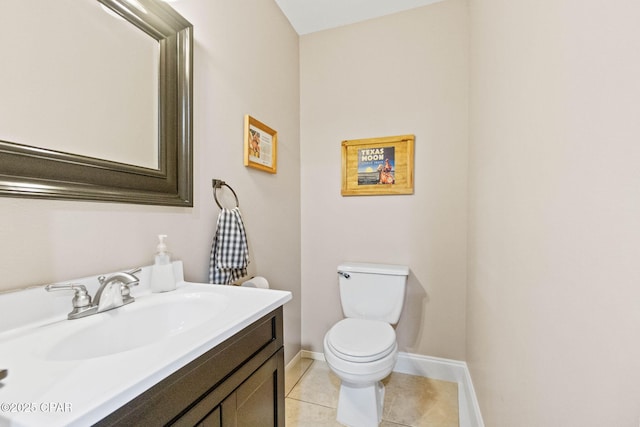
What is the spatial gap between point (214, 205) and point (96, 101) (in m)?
0.57

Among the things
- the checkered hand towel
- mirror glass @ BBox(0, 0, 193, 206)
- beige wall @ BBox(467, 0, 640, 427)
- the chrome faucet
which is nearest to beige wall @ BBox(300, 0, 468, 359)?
A: beige wall @ BBox(467, 0, 640, 427)

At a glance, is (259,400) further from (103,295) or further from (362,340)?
(362,340)

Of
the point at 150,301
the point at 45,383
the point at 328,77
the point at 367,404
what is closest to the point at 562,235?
the point at 45,383

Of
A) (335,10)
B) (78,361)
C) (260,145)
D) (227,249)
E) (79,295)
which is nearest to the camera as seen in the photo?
(78,361)

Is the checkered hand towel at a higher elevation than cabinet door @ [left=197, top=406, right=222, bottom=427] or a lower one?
higher

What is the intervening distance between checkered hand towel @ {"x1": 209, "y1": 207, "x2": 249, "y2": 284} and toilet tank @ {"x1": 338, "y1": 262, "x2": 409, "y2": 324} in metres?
0.80

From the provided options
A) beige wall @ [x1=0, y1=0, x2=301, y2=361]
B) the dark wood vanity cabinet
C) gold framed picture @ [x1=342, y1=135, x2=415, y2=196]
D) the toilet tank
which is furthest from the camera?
gold framed picture @ [x1=342, y1=135, x2=415, y2=196]

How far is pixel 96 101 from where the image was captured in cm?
82

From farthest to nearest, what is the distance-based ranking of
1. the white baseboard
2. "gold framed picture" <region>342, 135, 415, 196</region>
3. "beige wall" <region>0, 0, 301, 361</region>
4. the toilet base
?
"gold framed picture" <region>342, 135, 415, 196</region> → the white baseboard → the toilet base → "beige wall" <region>0, 0, 301, 361</region>

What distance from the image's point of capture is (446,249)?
1.80 metres

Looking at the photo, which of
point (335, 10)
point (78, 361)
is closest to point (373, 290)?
point (78, 361)

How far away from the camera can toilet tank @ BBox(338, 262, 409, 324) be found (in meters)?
1.72

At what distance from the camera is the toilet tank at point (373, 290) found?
172cm

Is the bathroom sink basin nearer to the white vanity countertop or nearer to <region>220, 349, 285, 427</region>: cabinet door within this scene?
the white vanity countertop
